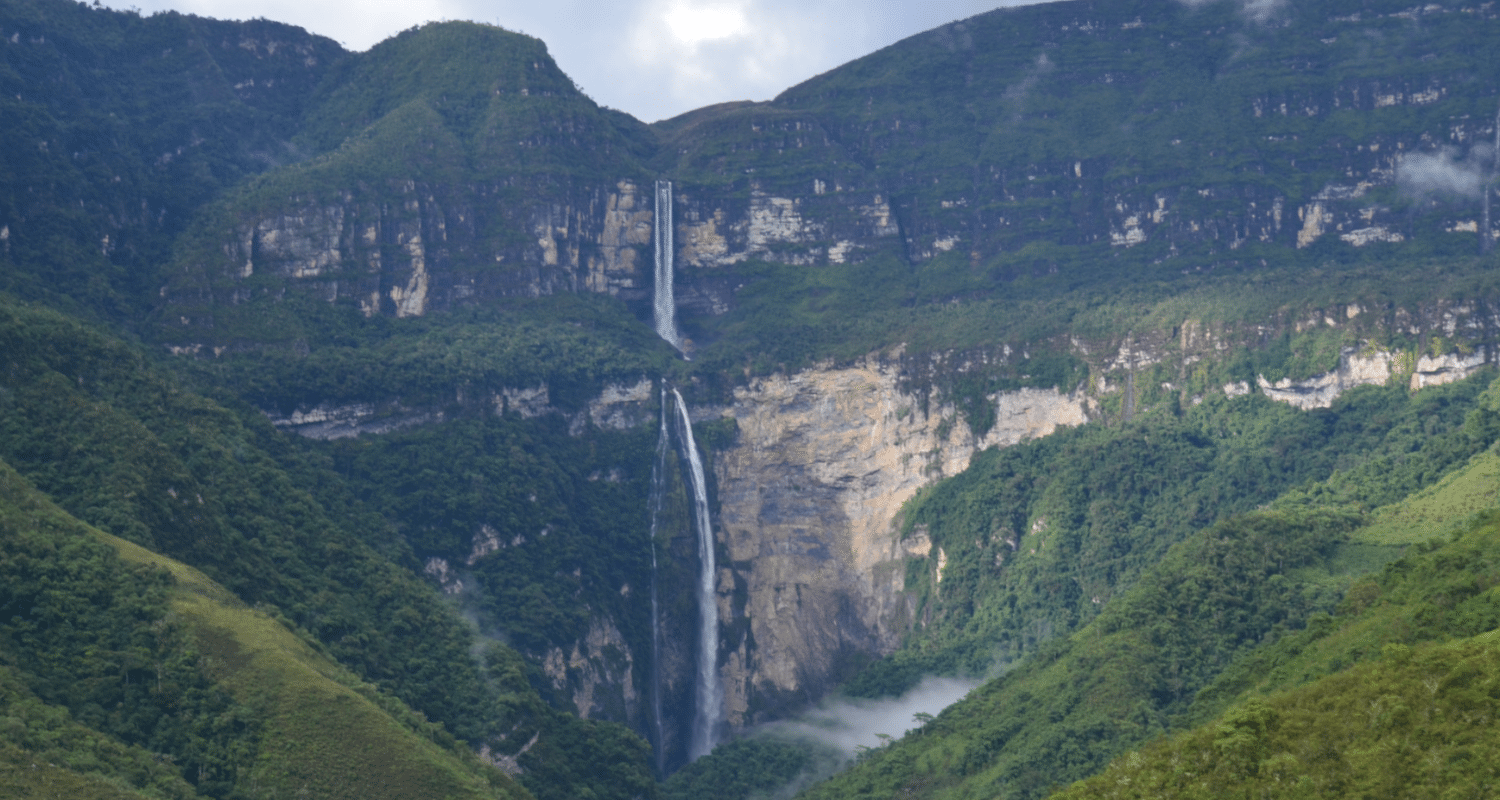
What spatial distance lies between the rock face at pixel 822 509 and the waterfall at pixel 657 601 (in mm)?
3452

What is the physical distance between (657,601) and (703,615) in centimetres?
366

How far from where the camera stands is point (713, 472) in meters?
112

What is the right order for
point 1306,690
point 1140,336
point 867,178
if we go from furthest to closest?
point 867,178 → point 1140,336 → point 1306,690

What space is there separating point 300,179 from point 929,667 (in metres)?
46.5

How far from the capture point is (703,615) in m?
107

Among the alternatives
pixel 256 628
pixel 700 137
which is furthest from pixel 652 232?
pixel 256 628

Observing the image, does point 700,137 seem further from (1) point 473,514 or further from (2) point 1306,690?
(2) point 1306,690

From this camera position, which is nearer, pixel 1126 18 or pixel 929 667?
pixel 929 667

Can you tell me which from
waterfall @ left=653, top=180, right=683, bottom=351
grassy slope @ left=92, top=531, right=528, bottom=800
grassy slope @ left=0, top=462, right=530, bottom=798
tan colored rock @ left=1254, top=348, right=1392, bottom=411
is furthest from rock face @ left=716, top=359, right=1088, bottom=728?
grassy slope @ left=92, top=531, right=528, bottom=800

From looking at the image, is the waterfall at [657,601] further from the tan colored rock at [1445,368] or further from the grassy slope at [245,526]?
the tan colored rock at [1445,368]

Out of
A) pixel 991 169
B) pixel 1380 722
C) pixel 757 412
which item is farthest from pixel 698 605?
pixel 1380 722

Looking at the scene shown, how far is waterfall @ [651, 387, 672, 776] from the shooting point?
100000 mm

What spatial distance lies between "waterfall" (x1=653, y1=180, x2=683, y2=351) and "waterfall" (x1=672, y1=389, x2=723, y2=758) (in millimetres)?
13300

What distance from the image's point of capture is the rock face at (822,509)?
105 meters
